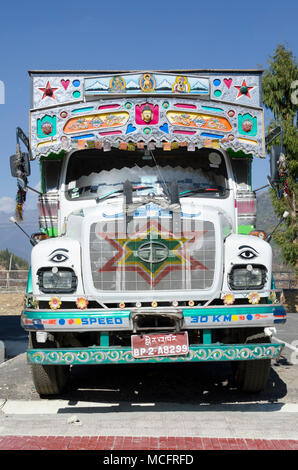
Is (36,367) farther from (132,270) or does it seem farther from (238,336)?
(238,336)

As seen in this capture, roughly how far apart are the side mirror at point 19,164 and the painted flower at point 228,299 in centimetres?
279

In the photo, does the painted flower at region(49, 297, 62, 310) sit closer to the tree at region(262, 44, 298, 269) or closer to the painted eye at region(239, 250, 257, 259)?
the painted eye at region(239, 250, 257, 259)

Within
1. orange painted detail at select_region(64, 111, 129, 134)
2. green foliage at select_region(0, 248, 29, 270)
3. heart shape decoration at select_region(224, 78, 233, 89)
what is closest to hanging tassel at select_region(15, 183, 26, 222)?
orange painted detail at select_region(64, 111, 129, 134)

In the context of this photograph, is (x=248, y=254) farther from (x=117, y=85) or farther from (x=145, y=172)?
(x=117, y=85)

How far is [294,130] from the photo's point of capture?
2275cm

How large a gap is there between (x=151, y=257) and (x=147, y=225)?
0.30 metres

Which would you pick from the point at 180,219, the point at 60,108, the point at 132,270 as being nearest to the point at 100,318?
the point at 132,270

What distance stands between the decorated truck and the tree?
15.9m

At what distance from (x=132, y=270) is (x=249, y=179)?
7.29 feet

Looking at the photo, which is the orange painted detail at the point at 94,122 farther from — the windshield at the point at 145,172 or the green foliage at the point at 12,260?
the green foliage at the point at 12,260

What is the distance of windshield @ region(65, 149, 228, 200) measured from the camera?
691cm

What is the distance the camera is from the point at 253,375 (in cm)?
650

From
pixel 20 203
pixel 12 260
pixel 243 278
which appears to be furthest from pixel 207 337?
pixel 12 260

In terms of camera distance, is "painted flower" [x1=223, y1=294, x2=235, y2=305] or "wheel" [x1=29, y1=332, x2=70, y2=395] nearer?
"painted flower" [x1=223, y1=294, x2=235, y2=305]
